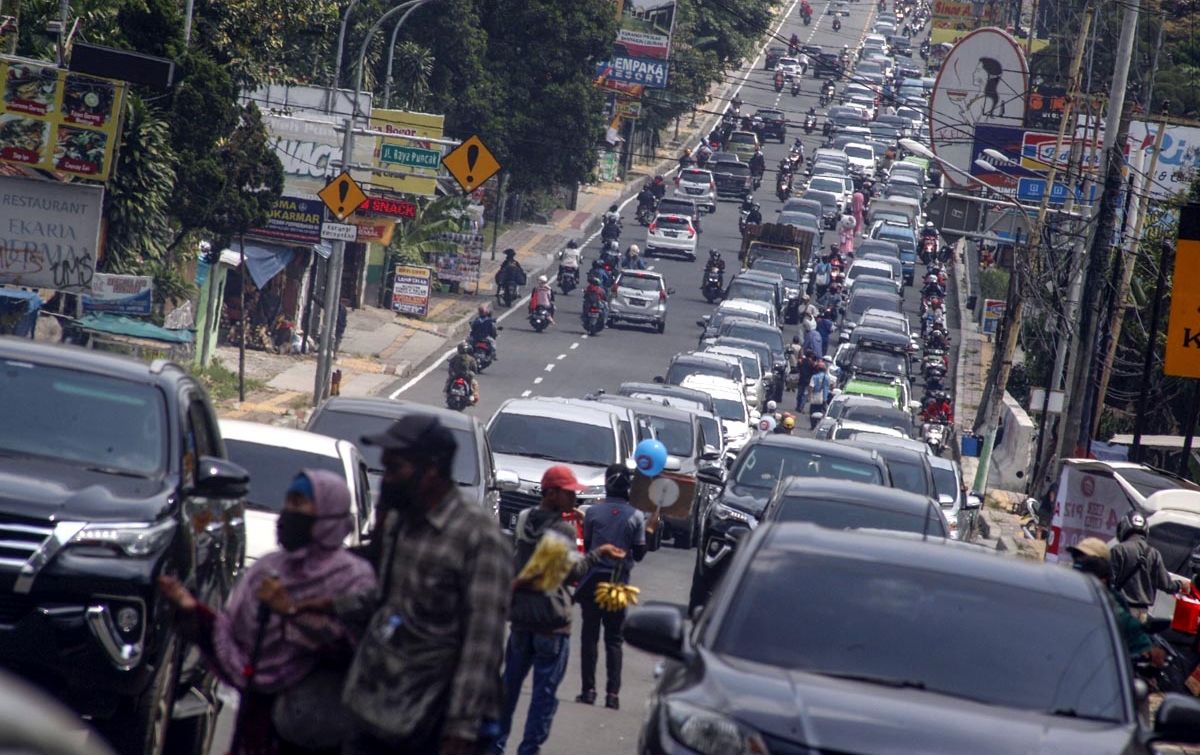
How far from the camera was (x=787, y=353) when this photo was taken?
47969 mm

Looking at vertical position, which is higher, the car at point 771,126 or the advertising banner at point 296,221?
the car at point 771,126

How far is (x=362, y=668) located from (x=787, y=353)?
43023 mm

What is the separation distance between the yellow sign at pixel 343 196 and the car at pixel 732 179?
167 ft

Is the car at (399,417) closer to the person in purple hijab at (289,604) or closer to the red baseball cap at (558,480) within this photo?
the red baseball cap at (558,480)

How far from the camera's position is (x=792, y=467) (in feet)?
60.0

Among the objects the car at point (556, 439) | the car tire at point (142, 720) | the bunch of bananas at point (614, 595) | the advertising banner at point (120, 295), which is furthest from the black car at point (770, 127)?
the car tire at point (142, 720)

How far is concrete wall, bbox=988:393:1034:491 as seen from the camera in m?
37.1

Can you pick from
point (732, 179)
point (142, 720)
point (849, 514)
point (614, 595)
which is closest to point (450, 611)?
point (142, 720)

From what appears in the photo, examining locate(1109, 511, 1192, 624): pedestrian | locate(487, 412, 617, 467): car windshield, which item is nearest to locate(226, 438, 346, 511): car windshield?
locate(1109, 511, 1192, 624): pedestrian

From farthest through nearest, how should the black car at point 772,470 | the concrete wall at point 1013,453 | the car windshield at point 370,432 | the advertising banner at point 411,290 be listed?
the advertising banner at point 411,290 < the concrete wall at point 1013,453 < the black car at point 772,470 < the car windshield at point 370,432

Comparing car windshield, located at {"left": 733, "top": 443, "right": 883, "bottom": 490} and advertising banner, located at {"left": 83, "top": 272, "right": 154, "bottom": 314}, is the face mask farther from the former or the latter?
advertising banner, located at {"left": 83, "top": 272, "right": 154, "bottom": 314}

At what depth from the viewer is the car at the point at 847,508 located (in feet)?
45.5

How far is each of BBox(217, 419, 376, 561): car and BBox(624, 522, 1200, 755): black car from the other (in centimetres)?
521

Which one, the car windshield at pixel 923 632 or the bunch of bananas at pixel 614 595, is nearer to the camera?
the car windshield at pixel 923 632
